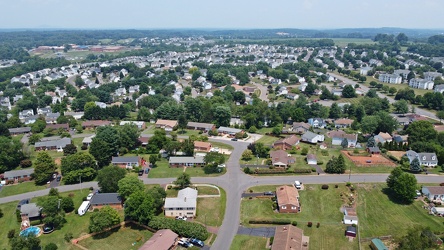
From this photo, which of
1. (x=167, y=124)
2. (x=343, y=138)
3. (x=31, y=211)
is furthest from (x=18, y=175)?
(x=343, y=138)

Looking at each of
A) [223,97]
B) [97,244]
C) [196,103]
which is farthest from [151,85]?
[97,244]

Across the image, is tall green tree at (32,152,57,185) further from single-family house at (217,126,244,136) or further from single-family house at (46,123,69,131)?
single-family house at (217,126,244,136)

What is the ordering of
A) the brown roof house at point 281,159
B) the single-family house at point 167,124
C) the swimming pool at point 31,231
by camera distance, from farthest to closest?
1. the single-family house at point 167,124
2. the brown roof house at point 281,159
3. the swimming pool at point 31,231

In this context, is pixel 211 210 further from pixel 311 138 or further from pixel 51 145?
pixel 51 145

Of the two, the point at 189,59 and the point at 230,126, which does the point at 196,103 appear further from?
the point at 189,59

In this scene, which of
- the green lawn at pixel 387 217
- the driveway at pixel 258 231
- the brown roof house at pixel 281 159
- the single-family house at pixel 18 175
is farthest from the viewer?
the brown roof house at pixel 281 159

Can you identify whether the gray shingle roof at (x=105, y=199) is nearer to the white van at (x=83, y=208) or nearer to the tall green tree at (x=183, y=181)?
the white van at (x=83, y=208)

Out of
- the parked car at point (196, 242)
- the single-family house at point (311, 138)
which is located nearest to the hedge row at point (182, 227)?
the parked car at point (196, 242)
